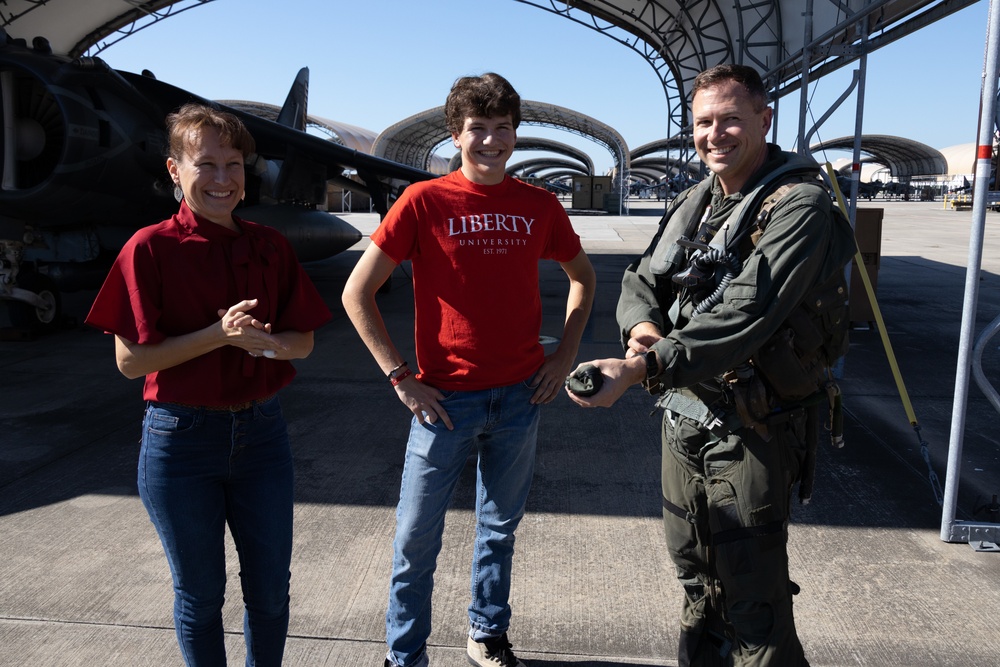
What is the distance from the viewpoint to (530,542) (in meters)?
3.67

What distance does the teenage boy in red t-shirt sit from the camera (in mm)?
2355

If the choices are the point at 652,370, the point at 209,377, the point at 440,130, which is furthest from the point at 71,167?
the point at 440,130

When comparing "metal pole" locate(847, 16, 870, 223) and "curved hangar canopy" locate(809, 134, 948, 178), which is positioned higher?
"curved hangar canopy" locate(809, 134, 948, 178)

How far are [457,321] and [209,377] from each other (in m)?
0.79

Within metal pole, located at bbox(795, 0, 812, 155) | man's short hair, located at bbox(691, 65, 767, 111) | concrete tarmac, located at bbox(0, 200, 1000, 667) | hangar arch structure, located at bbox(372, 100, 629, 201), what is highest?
hangar arch structure, located at bbox(372, 100, 629, 201)

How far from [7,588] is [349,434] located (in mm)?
2369

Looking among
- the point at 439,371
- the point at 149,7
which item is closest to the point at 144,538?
the point at 439,371

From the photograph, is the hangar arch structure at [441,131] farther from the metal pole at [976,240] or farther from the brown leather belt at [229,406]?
the brown leather belt at [229,406]

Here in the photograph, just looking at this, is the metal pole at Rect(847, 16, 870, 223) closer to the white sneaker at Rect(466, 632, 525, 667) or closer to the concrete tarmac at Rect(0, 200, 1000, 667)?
the concrete tarmac at Rect(0, 200, 1000, 667)

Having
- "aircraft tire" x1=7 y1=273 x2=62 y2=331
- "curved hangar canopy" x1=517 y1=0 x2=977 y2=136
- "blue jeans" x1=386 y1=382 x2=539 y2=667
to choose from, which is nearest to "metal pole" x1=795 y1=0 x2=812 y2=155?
"curved hangar canopy" x1=517 y1=0 x2=977 y2=136

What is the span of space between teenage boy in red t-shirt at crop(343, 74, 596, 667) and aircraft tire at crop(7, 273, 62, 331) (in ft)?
25.5

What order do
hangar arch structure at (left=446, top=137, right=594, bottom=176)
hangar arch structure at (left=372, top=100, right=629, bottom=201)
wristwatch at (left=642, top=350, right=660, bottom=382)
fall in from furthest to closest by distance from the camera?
hangar arch structure at (left=446, top=137, right=594, bottom=176) → hangar arch structure at (left=372, top=100, right=629, bottom=201) → wristwatch at (left=642, top=350, right=660, bottom=382)

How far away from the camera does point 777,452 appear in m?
2.09

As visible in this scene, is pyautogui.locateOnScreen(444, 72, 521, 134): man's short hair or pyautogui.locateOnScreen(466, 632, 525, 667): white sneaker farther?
pyautogui.locateOnScreen(466, 632, 525, 667): white sneaker
